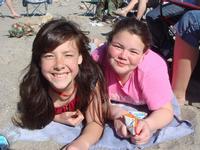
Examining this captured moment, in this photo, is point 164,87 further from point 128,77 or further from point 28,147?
point 28,147

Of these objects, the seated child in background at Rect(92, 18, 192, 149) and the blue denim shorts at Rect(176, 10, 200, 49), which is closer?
the seated child in background at Rect(92, 18, 192, 149)

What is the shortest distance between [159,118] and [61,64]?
745 millimetres

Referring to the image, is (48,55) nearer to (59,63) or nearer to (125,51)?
(59,63)

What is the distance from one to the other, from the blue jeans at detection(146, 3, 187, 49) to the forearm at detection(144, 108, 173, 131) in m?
1.30

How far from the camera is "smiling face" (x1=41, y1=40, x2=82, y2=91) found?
98.1 inches

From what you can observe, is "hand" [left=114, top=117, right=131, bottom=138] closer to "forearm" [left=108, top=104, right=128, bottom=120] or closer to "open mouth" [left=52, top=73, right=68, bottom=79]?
"forearm" [left=108, top=104, right=128, bottom=120]

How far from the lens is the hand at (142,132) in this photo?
2453mm

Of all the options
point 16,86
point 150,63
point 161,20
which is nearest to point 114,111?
point 150,63

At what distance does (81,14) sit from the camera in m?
8.44

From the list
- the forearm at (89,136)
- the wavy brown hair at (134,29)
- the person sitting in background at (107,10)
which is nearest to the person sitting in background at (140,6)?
the person sitting in background at (107,10)

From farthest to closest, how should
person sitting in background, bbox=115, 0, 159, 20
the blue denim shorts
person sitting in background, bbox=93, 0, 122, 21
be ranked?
person sitting in background, bbox=93, 0, 122, 21 < person sitting in background, bbox=115, 0, 159, 20 < the blue denim shorts

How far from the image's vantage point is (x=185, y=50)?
313 centimetres

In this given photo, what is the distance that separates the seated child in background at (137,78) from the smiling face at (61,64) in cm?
30

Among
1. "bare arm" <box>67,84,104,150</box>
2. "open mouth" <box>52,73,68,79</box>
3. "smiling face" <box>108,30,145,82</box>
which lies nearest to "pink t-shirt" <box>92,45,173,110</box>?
"smiling face" <box>108,30,145,82</box>
